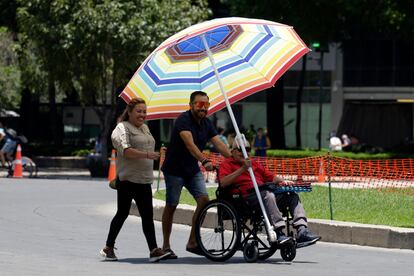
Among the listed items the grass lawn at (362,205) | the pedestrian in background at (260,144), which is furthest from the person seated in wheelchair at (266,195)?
the pedestrian in background at (260,144)

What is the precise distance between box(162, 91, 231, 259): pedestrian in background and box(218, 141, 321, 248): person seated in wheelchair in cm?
19

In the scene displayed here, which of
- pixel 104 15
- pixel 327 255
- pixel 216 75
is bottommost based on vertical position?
pixel 327 255

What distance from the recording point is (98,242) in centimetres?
1492

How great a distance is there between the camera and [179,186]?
42.7ft

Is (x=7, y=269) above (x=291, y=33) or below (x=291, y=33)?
below

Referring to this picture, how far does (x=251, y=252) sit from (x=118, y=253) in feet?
5.86

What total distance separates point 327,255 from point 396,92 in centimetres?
4686

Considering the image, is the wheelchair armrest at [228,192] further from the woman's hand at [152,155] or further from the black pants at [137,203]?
the woman's hand at [152,155]

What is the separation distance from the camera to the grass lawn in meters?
16.9

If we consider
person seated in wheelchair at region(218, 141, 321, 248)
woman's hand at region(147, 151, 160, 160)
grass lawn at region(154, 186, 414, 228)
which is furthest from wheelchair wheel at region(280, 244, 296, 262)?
grass lawn at region(154, 186, 414, 228)

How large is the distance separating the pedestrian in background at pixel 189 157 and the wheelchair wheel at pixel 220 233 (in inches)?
4.3

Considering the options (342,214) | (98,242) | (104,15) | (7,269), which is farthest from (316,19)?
(7,269)

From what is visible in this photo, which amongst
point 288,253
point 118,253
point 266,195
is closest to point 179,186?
point 266,195

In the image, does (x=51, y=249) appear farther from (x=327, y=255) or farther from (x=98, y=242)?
(x=327, y=255)
